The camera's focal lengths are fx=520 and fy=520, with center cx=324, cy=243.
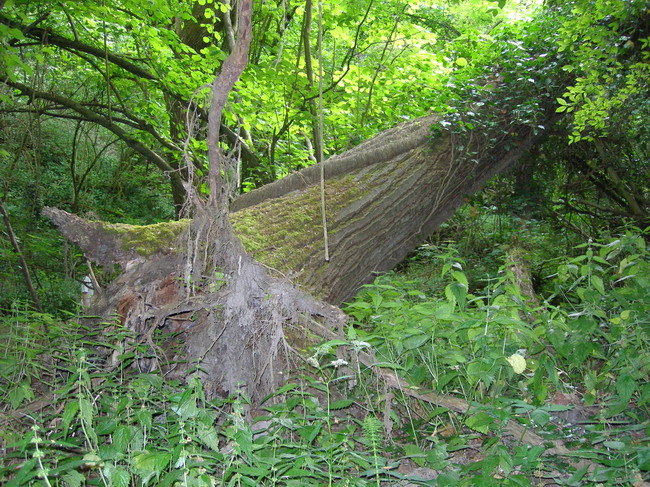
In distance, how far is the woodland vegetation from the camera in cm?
196

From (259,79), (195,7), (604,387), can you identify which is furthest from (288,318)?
(195,7)

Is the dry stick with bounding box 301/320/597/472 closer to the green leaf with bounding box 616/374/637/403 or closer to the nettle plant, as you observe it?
the nettle plant

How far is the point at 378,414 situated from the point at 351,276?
173 centimetres

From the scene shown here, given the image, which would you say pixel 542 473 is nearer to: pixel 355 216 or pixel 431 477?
pixel 431 477

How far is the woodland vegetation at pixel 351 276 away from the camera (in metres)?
1.96

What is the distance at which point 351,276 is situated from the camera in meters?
4.16

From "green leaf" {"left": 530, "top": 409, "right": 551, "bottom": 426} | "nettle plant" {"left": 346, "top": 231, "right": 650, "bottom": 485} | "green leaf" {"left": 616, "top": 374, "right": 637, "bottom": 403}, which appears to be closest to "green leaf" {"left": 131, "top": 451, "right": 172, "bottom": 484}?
"nettle plant" {"left": 346, "top": 231, "right": 650, "bottom": 485}

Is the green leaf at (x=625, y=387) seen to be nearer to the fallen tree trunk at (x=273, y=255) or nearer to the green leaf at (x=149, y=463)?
the fallen tree trunk at (x=273, y=255)

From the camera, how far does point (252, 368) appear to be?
256 cm

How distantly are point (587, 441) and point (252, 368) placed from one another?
1.51 m

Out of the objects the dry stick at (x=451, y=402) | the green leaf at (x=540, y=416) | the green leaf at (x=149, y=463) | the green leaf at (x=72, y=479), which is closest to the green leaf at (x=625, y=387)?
the dry stick at (x=451, y=402)

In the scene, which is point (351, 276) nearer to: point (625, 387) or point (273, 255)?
point (273, 255)

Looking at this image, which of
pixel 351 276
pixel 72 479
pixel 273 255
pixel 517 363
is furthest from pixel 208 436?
pixel 351 276

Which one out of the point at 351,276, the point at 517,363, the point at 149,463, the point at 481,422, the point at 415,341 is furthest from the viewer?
the point at 351,276
